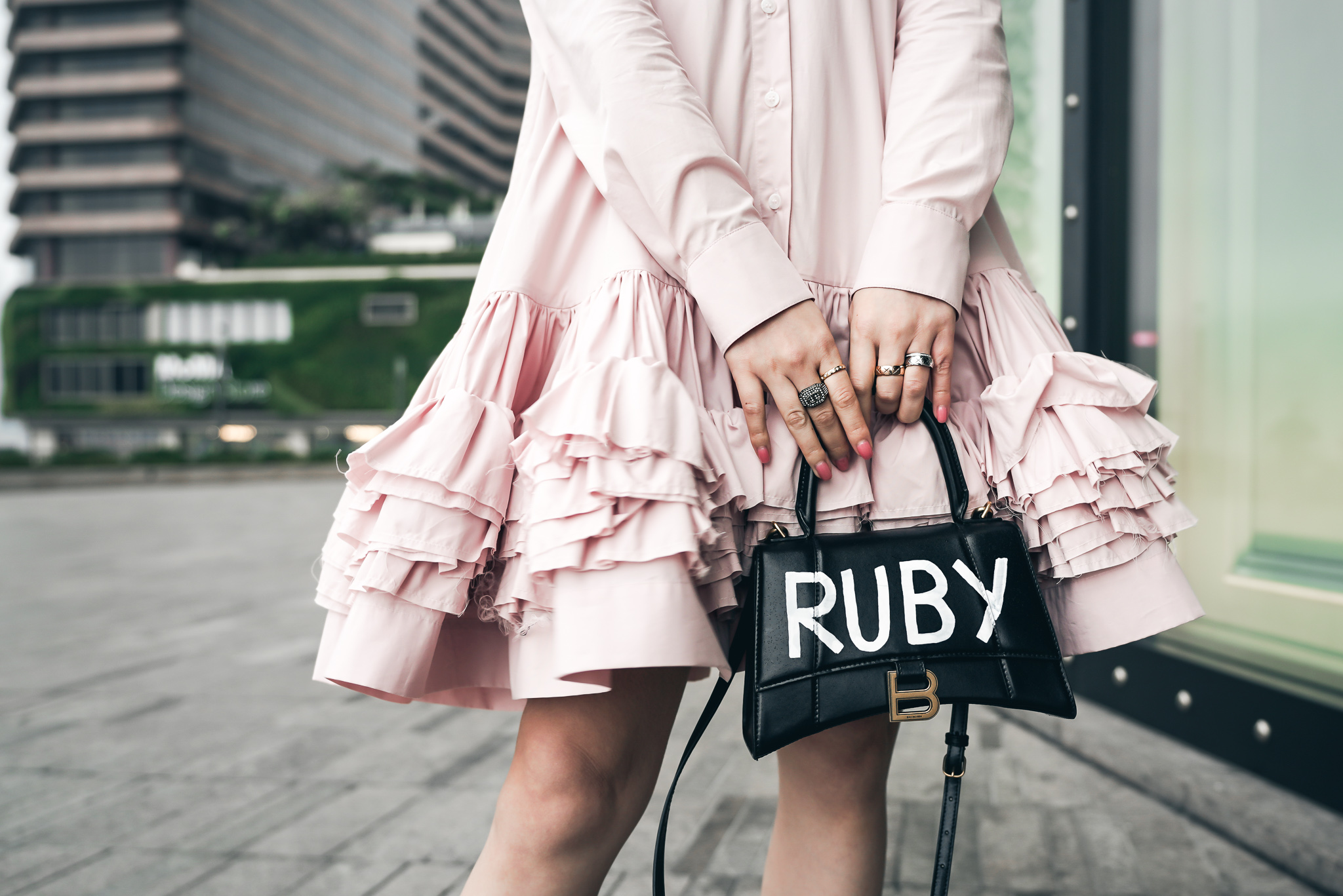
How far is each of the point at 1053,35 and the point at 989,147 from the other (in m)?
2.90

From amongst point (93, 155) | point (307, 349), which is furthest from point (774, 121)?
point (93, 155)

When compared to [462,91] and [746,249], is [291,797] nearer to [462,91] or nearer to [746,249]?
[746,249]

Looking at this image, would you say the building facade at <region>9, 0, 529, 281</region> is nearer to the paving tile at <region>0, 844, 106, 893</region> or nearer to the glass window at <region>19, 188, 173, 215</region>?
the glass window at <region>19, 188, 173, 215</region>

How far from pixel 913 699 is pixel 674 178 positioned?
53cm

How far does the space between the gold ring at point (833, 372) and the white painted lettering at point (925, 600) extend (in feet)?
0.61

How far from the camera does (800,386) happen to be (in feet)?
2.91

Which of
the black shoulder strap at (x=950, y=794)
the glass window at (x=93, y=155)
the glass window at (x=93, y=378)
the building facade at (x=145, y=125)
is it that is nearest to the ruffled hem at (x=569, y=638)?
the black shoulder strap at (x=950, y=794)

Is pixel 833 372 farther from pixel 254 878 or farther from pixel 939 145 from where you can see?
pixel 254 878

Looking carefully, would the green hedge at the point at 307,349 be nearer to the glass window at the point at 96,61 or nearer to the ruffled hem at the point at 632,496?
the glass window at the point at 96,61

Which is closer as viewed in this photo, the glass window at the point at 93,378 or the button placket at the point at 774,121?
the button placket at the point at 774,121

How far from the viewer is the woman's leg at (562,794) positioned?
884mm

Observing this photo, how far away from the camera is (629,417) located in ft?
2.69

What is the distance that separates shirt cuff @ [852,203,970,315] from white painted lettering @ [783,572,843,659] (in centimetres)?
31

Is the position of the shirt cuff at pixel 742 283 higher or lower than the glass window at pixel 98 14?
lower
